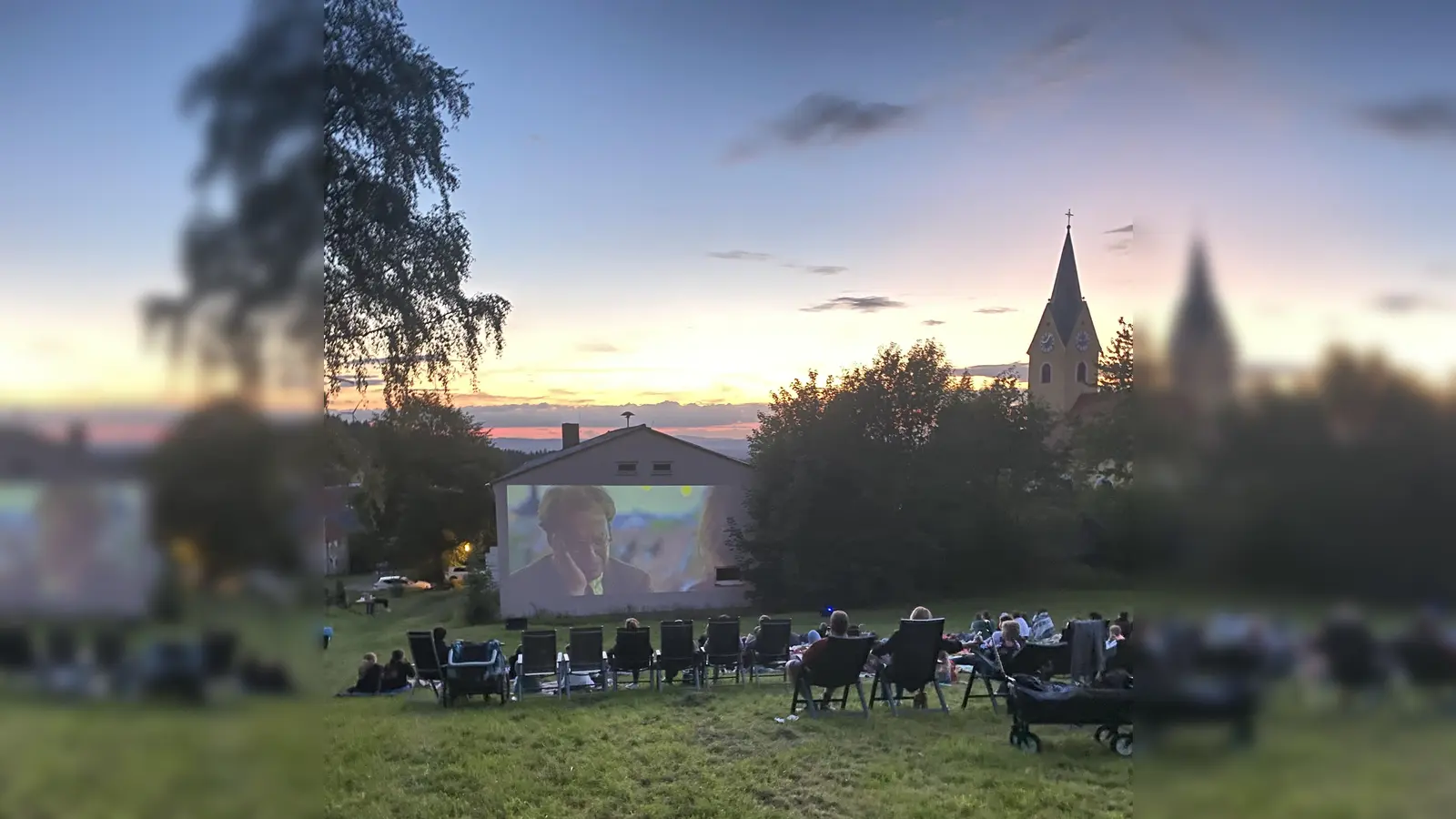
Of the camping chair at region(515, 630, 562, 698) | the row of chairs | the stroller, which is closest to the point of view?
the stroller

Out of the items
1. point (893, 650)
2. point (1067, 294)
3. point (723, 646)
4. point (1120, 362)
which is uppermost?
point (1067, 294)

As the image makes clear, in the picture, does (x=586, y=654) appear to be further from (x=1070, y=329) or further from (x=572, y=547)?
(x=572, y=547)

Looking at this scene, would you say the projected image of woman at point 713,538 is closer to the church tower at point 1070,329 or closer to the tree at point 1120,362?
the church tower at point 1070,329

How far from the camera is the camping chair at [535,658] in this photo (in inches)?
304

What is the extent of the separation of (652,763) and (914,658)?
257cm

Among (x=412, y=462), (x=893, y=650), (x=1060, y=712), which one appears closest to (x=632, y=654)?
(x=893, y=650)

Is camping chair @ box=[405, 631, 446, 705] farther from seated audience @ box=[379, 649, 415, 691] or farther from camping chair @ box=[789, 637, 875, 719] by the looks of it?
camping chair @ box=[789, 637, 875, 719]

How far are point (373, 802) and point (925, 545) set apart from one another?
59.7ft

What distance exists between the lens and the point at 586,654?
8031mm

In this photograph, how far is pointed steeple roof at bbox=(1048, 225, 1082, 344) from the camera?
221cm

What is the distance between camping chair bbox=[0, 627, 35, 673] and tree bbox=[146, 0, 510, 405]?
70 centimetres

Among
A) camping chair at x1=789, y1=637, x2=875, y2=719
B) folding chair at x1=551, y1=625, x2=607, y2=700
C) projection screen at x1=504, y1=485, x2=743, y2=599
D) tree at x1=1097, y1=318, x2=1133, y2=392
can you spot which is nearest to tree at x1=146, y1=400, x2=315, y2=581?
tree at x1=1097, y1=318, x2=1133, y2=392

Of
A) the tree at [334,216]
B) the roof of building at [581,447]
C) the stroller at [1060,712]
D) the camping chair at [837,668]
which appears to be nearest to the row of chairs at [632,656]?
the camping chair at [837,668]

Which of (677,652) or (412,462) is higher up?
(412,462)
